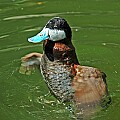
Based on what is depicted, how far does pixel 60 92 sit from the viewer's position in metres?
3.72

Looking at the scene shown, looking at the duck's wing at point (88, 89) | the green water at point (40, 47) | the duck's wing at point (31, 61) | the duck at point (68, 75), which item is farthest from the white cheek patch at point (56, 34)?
the green water at point (40, 47)

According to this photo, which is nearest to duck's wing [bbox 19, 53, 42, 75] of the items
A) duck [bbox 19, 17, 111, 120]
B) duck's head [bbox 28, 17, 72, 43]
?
duck [bbox 19, 17, 111, 120]

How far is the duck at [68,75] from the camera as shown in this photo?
3.59m

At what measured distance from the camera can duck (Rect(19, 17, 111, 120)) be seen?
141 inches

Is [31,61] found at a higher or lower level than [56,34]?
lower

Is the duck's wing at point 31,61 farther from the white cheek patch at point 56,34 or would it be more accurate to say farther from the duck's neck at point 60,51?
the white cheek patch at point 56,34

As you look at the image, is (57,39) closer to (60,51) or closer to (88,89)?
(60,51)

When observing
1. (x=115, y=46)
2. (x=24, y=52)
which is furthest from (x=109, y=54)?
(x=24, y=52)

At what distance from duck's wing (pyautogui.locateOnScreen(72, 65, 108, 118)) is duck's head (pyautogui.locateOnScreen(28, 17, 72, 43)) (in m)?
0.29

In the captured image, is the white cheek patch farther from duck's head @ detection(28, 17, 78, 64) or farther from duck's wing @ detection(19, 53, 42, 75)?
duck's wing @ detection(19, 53, 42, 75)

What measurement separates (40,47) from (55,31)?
6.33 feet

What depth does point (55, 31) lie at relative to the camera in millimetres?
3520

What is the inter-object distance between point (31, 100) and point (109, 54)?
1265mm

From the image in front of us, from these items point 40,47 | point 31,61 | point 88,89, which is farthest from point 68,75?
point 40,47
